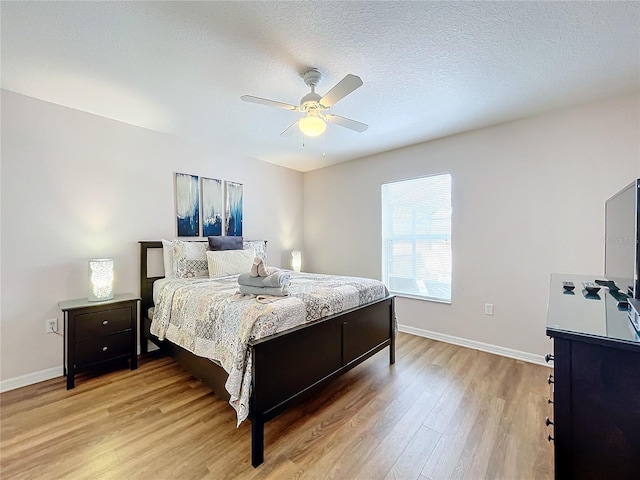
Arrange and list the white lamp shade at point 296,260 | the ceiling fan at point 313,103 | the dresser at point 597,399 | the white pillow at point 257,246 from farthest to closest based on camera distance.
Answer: the white lamp shade at point 296,260 → the white pillow at point 257,246 → the ceiling fan at point 313,103 → the dresser at point 597,399

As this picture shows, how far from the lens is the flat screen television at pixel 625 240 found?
1.13 metres

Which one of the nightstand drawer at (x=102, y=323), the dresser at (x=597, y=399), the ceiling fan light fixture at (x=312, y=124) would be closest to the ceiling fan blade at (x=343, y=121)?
the ceiling fan light fixture at (x=312, y=124)

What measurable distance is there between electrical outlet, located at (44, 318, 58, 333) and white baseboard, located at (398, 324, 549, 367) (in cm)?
375

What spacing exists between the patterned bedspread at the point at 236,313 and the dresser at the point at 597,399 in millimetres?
1323

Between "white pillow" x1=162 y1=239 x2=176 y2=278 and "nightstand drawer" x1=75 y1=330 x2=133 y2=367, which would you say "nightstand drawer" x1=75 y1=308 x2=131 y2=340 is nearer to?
"nightstand drawer" x1=75 y1=330 x2=133 y2=367

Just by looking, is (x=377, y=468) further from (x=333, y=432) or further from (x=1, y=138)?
(x=1, y=138)

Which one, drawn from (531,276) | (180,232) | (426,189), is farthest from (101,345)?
(531,276)

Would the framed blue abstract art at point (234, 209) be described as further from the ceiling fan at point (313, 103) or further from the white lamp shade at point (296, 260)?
the ceiling fan at point (313, 103)

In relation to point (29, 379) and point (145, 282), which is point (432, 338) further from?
point (29, 379)

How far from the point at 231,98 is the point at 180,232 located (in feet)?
5.69

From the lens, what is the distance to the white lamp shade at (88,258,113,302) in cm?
257

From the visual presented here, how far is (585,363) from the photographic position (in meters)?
0.94

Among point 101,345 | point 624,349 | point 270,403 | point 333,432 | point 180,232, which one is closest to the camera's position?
point 624,349

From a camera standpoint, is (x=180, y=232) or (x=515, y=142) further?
(x=180, y=232)
